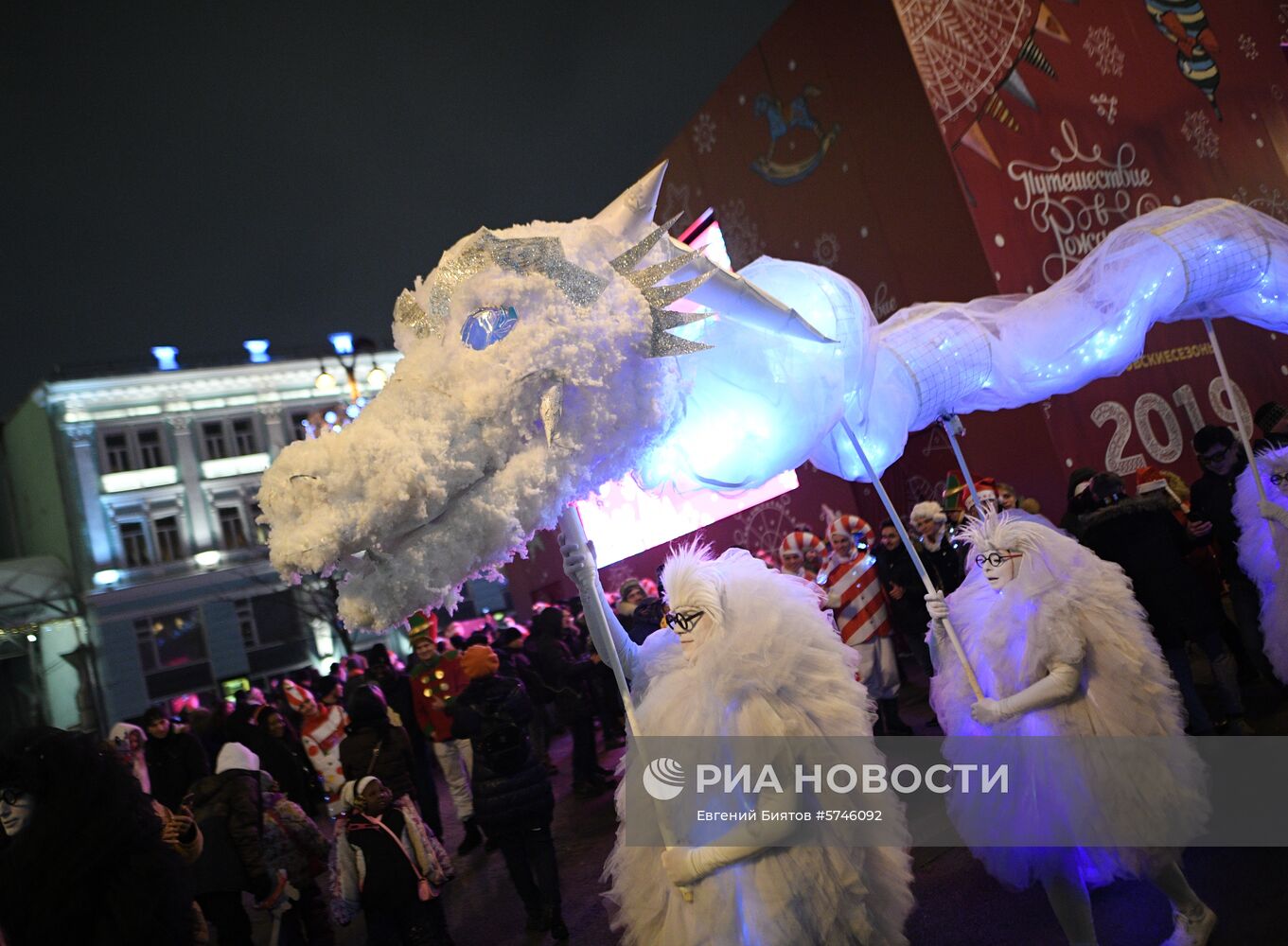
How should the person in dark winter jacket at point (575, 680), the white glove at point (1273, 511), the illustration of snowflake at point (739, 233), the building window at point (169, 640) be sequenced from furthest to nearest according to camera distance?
the building window at point (169, 640), the illustration of snowflake at point (739, 233), the person in dark winter jacket at point (575, 680), the white glove at point (1273, 511)

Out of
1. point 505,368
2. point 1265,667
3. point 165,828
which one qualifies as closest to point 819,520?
point 1265,667

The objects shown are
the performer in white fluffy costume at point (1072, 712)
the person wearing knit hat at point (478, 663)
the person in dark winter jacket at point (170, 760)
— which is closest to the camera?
the performer in white fluffy costume at point (1072, 712)

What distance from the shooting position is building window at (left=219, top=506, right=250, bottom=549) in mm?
25266

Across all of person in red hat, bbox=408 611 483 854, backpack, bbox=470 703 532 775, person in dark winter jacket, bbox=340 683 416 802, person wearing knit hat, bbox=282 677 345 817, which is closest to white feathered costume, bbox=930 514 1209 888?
backpack, bbox=470 703 532 775

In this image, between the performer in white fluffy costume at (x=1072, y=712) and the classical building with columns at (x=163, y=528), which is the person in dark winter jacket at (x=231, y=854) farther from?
the classical building with columns at (x=163, y=528)

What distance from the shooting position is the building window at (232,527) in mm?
25266

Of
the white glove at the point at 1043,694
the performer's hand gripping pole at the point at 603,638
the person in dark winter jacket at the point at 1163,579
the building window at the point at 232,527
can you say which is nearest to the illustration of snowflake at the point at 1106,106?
the person in dark winter jacket at the point at 1163,579

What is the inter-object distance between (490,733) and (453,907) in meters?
1.60

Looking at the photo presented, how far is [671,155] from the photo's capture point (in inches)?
448

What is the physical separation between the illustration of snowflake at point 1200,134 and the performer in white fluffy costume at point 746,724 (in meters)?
8.14

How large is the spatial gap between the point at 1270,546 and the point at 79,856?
4.95 metres

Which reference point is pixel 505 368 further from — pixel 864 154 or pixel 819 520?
pixel 819 520

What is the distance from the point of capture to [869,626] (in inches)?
227

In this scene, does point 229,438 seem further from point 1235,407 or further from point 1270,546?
point 1235,407
